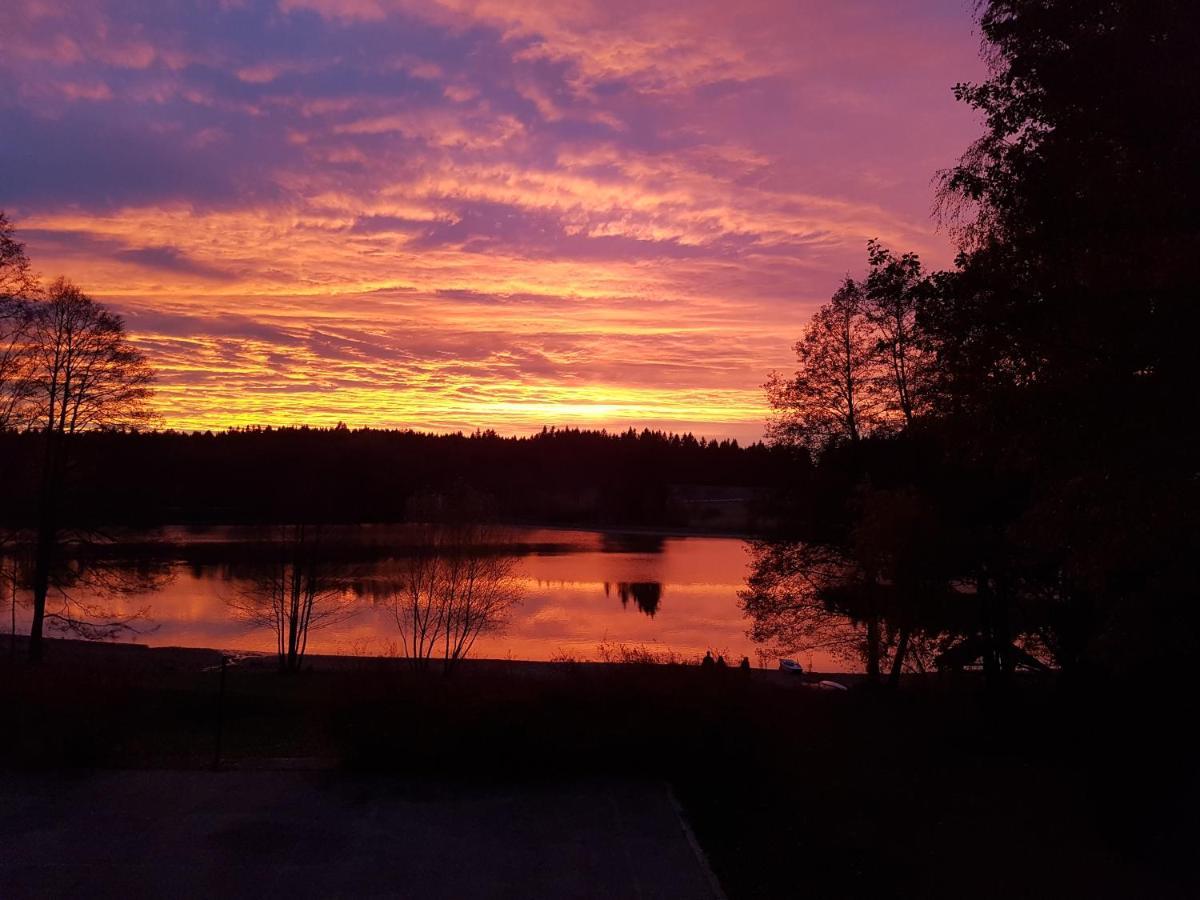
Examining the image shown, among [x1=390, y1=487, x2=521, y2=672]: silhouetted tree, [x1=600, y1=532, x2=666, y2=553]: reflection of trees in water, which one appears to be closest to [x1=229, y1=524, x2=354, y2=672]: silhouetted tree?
[x1=390, y1=487, x2=521, y2=672]: silhouetted tree

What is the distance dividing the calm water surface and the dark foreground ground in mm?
19247

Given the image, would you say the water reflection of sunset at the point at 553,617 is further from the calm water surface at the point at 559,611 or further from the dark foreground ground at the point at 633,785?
the dark foreground ground at the point at 633,785

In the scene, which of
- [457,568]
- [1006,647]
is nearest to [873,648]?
[1006,647]

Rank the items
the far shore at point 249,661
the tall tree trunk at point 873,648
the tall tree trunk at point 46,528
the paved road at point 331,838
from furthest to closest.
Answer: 1. the far shore at point 249,661
2. the tall tree trunk at point 46,528
3. the tall tree trunk at point 873,648
4. the paved road at point 331,838

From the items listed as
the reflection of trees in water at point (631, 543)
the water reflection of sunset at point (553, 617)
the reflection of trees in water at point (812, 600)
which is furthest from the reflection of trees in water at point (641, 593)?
the reflection of trees in water at point (631, 543)

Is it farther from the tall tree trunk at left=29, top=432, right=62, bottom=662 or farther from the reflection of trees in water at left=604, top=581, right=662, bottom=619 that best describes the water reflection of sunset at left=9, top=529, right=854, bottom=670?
the tall tree trunk at left=29, top=432, right=62, bottom=662

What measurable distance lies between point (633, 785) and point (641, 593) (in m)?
41.5

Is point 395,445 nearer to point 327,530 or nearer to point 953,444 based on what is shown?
point 327,530

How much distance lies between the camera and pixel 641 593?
163ft

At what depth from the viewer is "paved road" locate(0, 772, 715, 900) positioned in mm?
6156

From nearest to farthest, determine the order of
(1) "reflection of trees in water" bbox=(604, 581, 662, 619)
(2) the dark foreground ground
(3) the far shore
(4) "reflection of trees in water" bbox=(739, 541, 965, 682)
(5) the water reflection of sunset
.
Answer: (2) the dark foreground ground
(4) "reflection of trees in water" bbox=(739, 541, 965, 682)
(3) the far shore
(5) the water reflection of sunset
(1) "reflection of trees in water" bbox=(604, 581, 662, 619)

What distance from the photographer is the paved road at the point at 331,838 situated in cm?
616

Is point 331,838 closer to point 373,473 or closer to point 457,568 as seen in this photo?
point 457,568

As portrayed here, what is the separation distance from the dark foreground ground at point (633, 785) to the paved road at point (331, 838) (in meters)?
0.03
